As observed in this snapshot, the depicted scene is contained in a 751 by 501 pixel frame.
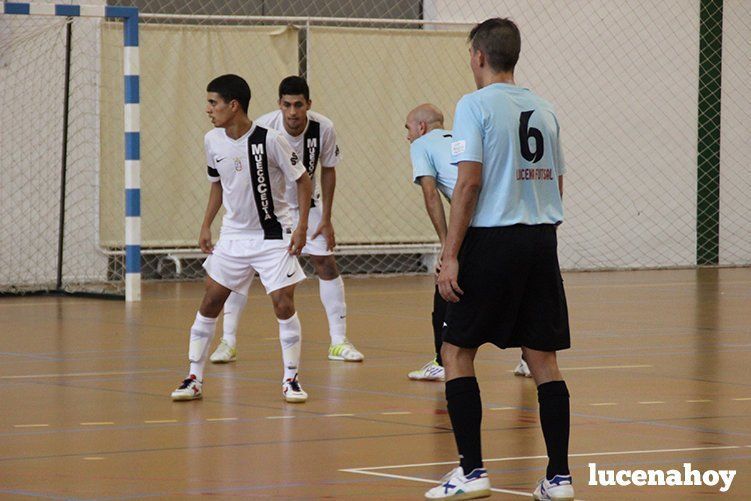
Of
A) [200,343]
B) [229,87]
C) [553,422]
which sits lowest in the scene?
[553,422]

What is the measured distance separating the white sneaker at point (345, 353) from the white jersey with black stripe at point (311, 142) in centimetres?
98

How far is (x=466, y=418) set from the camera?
4836 mm

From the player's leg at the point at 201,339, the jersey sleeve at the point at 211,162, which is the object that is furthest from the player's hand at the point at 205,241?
the player's leg at the point at 201,339

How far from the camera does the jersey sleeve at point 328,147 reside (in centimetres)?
930

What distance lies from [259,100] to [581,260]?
4.80 m

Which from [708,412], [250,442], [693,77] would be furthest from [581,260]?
[250,442]

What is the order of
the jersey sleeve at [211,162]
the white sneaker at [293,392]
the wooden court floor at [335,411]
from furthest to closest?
the jersey sleeve at [211,162] → the white sneaker at [293,392] → the wooden court floor at [335,411]

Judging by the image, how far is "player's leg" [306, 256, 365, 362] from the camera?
8992mm

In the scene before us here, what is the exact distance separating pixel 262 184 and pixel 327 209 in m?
1.82

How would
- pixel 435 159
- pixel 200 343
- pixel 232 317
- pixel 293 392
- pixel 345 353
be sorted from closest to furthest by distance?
pixel 293 392 → pixel 200 343 → pixel 435 159 → pixel 345 353 → pixel 232 317

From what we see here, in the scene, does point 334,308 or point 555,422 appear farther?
point 334,308

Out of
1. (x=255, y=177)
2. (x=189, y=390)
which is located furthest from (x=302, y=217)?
(x=189, y=390)

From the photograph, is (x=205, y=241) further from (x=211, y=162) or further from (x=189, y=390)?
(x=189, y=390)

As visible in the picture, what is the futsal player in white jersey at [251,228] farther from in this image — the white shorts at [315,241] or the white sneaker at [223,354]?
the white shorts at [315,241]
